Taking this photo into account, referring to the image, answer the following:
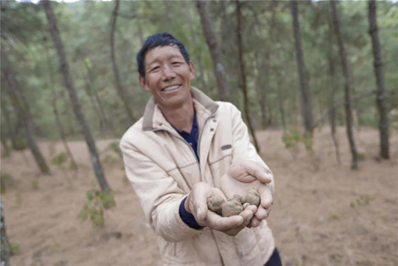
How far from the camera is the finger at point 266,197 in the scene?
125 centimetres

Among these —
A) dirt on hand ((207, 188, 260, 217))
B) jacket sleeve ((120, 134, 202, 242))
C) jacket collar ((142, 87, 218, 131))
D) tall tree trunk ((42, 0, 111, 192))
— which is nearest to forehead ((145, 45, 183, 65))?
jacket collar ((142, 87, 218, 131))

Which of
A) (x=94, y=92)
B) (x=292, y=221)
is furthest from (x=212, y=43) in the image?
(x=94, y=92)

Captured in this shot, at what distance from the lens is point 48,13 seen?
4.38 metres

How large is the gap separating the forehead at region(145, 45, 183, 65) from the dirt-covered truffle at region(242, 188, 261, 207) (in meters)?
1.05

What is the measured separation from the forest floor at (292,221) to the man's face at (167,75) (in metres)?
2.57

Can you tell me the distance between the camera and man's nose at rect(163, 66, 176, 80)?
164 centimetres

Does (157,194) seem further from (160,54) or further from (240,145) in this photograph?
(160,54)

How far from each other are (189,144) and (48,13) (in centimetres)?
449

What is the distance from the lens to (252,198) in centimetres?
135

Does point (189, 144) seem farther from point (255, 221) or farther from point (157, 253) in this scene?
point (157, 253)

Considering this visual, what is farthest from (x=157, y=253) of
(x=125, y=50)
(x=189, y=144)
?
(x=125, y=50)

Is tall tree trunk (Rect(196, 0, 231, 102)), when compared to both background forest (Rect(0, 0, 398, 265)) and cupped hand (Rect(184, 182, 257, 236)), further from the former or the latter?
cupped hand (Rect(184, 182, 257, 236))

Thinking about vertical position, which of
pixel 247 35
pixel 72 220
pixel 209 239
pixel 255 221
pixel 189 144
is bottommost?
pixel 72 220

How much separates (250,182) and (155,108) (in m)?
0.84
